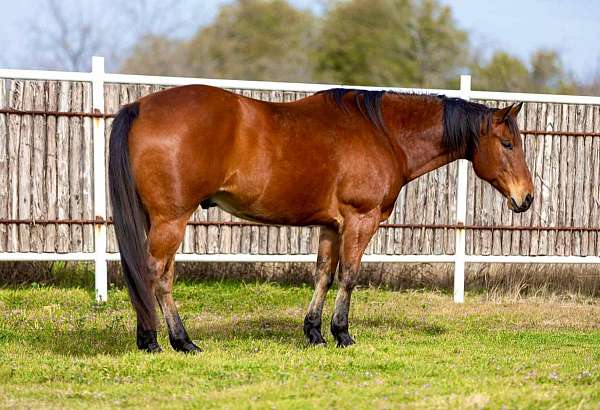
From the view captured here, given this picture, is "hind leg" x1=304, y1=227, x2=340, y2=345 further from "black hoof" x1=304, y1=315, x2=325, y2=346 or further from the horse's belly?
the horse's belly

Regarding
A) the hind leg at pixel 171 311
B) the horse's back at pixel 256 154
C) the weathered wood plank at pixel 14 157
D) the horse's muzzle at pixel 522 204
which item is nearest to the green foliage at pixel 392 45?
the weathered wood plank at pixel 14 157

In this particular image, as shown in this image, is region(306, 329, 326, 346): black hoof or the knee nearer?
the knee

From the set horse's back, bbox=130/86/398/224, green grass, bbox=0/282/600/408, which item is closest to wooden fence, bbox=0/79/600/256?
green grass, bbox=0/282/600/408

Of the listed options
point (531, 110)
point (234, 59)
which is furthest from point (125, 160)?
point (234, 59)

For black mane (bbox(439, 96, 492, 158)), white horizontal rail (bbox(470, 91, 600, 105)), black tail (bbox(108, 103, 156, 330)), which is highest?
white horizontal rail (bbox(470, 91, 600, 105))

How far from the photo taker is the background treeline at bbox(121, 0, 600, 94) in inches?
1398

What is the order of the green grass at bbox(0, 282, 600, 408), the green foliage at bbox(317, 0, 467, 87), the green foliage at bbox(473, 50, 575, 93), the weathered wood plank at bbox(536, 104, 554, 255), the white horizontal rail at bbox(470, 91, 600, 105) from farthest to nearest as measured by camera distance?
1. the green foliage at bbox(317, 0, 467, 87)
2. the green foliage at bbox(473, 50, 575, 93)
3. the weathered wood plank at bbox(536, 104, 554, 255)
4. the white horizontal rail at bbox(470, 91, 600, 105)
5. the green grass at bbox(0, 282, 600, 408)

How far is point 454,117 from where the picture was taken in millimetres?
7363

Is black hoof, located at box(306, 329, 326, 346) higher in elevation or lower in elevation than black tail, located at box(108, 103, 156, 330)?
lower

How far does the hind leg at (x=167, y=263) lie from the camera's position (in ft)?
20.6

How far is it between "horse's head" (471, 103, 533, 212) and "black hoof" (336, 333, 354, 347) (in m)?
1.87

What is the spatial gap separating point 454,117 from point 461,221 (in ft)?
10.0

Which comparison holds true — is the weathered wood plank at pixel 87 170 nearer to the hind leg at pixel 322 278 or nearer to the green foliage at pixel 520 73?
the hind leg at pixel 322 278

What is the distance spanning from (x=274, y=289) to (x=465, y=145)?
3.68 m
